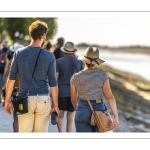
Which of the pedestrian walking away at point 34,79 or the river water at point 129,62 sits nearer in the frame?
the pedestrian walking away at point 34,79

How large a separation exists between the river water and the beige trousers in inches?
1428

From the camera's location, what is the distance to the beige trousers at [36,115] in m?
5.91

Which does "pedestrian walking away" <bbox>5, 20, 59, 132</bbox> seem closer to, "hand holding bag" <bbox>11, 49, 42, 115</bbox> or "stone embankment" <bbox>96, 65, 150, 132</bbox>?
"hand holding bag" <bbox>11, 49, 42, 115</bbox>

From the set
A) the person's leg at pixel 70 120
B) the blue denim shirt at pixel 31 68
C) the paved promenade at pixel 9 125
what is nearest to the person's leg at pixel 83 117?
the blue denim shirt at pixel 31 68

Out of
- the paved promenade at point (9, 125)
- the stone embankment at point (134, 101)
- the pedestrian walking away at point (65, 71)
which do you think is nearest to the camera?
the pedestrian walking away at point (65, 71)

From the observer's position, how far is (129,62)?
174 feet

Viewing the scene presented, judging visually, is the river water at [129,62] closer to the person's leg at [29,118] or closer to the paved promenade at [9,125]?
the paved promenade at [9,125]

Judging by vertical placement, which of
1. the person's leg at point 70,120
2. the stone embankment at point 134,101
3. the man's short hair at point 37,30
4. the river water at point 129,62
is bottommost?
the river water at point 129,62

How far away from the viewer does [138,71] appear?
1797 inches

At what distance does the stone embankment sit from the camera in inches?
597

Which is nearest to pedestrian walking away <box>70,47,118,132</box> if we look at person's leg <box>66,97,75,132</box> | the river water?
person's leg <box>66,97,75,132</box>

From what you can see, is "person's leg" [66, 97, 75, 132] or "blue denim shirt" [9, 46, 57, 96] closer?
"blue denim shirt" [9, 46, 57, 96]
